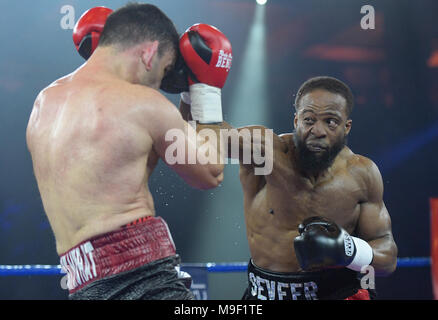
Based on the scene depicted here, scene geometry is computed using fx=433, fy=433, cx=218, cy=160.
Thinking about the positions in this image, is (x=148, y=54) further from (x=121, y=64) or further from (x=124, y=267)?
(x=124, y=267)

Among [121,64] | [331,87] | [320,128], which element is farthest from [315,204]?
[121,64]

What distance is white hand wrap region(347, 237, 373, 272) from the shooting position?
5.57ft

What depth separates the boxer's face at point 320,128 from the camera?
1.84 meters

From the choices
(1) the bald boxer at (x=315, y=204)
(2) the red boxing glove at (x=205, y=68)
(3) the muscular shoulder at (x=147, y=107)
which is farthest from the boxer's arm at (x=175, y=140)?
(1) the bald boxer at (x=315, y=204)

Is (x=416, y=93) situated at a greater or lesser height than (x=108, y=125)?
greater

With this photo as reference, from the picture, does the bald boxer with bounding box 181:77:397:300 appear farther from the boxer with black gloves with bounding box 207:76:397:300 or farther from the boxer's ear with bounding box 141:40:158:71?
the boxer's ear with bounding box 141:40:158:71

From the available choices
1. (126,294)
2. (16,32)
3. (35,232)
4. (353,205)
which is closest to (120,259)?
(126,294)

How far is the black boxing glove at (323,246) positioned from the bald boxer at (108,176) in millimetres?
567

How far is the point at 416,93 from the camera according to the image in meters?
3.74

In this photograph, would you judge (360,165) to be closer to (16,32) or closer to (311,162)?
(311,162)

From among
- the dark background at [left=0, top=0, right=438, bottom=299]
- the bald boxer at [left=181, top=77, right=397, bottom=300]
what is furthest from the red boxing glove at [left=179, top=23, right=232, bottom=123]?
the dark background at [left=0, top=0, right=438, bottom=299]

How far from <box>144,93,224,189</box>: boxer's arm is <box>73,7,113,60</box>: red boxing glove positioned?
1.67 ft

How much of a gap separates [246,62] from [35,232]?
7.35 feet
